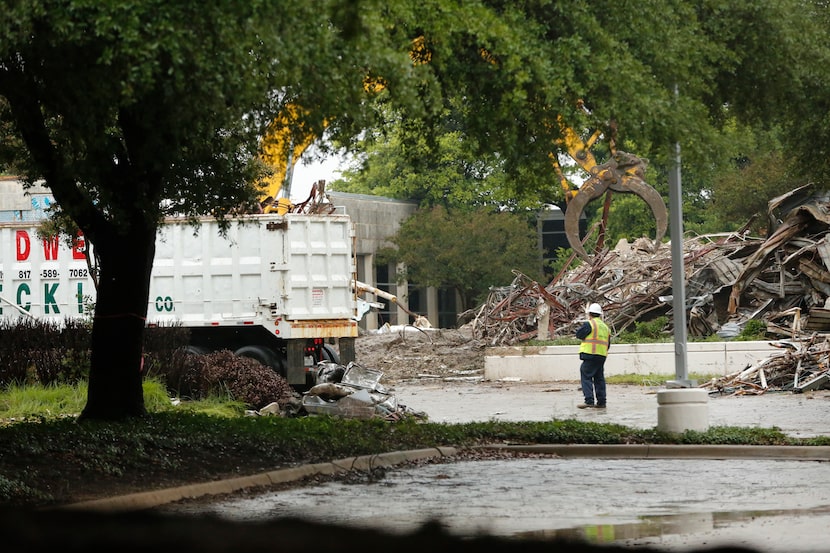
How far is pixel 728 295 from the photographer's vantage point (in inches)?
1339

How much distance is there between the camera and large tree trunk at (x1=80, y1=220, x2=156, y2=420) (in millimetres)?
15031

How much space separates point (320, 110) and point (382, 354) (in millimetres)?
29191

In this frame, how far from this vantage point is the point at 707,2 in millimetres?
13547

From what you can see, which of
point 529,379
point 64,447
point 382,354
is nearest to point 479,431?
point 64,447

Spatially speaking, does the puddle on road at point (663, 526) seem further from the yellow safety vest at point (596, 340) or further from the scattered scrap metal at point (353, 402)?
the yellow safety vest at point (596, 340)

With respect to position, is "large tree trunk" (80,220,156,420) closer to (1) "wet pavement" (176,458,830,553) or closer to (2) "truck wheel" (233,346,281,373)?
(1) "wet pavement" (176,458,830,553)

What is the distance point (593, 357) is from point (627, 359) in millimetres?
10096

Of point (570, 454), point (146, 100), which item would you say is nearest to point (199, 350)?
point (570, 454)

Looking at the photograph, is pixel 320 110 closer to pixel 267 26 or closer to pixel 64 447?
pixel 267 26

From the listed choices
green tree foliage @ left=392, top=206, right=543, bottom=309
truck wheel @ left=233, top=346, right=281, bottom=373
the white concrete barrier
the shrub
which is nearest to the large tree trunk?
the shrub

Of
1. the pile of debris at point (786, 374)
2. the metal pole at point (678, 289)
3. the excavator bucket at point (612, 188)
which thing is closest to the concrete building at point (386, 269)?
the excavator bucket at point (612, 188)

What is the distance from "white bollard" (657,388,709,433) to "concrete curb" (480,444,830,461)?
0.86 m

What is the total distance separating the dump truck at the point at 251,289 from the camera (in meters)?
26.6

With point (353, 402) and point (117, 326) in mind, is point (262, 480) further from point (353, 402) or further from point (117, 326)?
point (353, 402)
